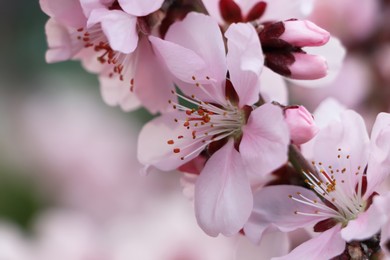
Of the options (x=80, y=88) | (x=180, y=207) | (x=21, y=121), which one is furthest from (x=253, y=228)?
(x=80, y=88)

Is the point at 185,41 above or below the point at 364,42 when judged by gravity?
above

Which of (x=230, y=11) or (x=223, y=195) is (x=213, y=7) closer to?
(x=230, y=11)

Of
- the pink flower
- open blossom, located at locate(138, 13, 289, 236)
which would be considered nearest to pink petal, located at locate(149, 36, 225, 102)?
open blossom, located at locate(138, 13, 289, 236)

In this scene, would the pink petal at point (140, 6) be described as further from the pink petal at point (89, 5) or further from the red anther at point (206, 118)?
the red anther at point (206, 118)

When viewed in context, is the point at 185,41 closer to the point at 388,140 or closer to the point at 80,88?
the point at 388,140

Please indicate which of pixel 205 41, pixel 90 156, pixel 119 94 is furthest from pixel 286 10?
pixel 90 156

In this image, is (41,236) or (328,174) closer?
(328,174)

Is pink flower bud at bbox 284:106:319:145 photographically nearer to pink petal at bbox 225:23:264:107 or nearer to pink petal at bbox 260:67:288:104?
pink petal at bbox 225:23:264:107
